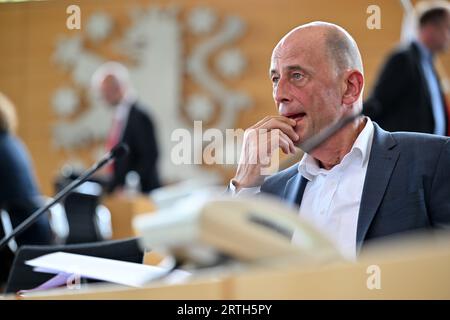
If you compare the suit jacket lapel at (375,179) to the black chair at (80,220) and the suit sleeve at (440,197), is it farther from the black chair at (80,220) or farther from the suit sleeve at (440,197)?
the black chair at (80,220)

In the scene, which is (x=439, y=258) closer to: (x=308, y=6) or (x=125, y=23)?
(x=308, y=6)

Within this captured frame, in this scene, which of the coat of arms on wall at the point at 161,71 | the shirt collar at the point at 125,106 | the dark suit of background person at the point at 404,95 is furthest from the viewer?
the coat of arms on wall at the point at 161,71

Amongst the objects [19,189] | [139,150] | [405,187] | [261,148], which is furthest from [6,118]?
[405,187]

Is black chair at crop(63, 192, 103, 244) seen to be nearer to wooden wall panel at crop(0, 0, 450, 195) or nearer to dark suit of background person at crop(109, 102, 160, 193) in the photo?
dark suit of background person at crop(109, 102, 160, 193)

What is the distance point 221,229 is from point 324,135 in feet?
3.08

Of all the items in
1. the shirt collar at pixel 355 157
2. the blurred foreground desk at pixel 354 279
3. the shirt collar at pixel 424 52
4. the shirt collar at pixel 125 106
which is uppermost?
the shirt collar at pixel 424 52

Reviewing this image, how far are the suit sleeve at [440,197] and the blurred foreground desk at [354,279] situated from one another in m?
0.84

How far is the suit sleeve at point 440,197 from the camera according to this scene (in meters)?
1.70

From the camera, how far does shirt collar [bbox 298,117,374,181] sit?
1905 mm

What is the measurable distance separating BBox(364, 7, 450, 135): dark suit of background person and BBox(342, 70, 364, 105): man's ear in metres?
1.20

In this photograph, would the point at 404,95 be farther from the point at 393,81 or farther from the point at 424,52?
the point at 424,52

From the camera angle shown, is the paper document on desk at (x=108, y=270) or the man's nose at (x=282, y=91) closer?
the paper document on desk at (x=108, y=270)

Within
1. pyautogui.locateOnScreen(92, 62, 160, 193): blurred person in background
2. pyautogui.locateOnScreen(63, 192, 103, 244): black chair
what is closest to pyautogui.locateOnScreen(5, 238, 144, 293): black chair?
pyautogui.locateOnScreen(63, 192, 103, 244): black chair

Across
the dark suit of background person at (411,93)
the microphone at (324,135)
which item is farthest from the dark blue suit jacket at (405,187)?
the dark suit of background person at (411,93)
